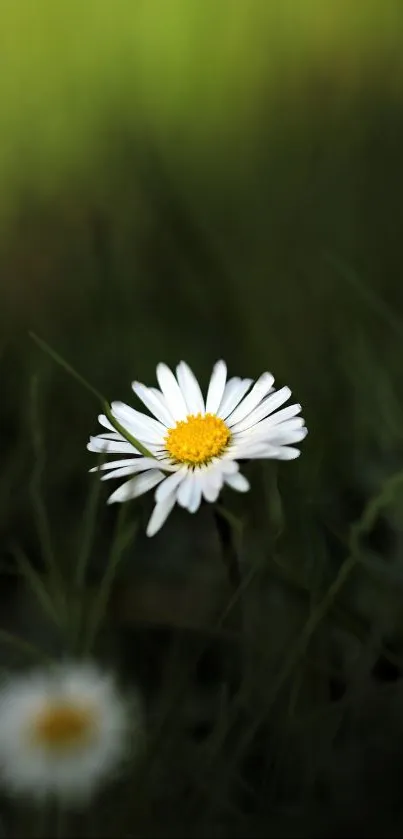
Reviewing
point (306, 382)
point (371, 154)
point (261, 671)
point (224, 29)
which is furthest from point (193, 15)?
point (261, 671)

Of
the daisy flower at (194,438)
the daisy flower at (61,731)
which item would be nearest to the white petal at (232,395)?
the daisy flower at (194,438)

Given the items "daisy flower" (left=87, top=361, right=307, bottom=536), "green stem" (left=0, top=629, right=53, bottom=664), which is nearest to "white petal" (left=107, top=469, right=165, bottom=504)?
"daisy flower" (left=87, top=361, right=307, bottom=536)

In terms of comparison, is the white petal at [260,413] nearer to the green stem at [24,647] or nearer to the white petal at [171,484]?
the white petal at [171,484]

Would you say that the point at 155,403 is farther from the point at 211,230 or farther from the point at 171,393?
the point at 211,230

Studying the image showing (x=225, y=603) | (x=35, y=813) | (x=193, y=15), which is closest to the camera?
(x=35, y=813)

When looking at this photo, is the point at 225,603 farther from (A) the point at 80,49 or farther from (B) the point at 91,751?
(A) the point at 80,49

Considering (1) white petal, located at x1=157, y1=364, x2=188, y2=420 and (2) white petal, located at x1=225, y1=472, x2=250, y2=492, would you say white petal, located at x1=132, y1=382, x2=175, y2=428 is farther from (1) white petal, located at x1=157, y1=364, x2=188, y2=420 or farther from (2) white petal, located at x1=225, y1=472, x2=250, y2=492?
(2) white petal, located at x1=225, y1=472, x2=250, y2=492
